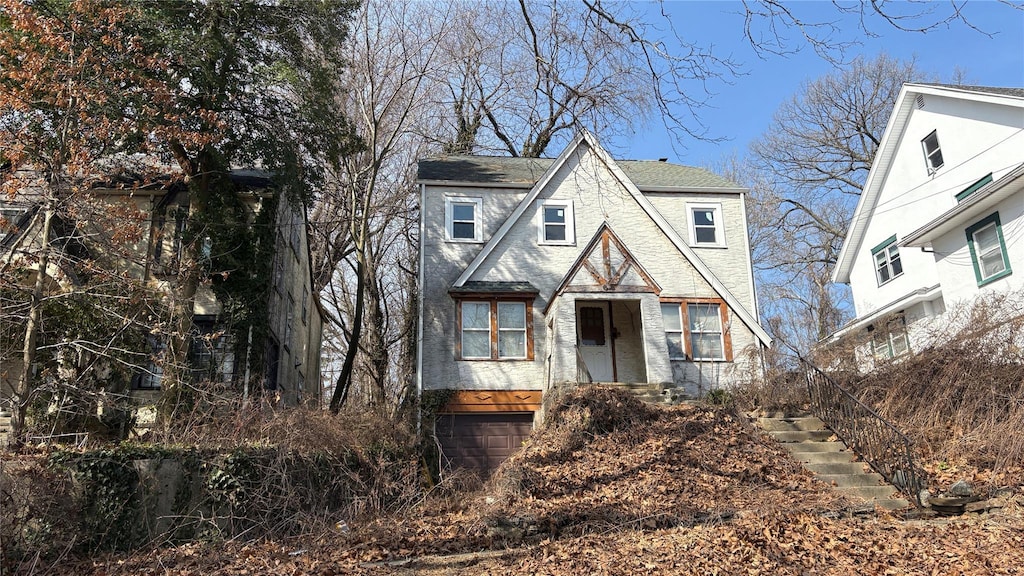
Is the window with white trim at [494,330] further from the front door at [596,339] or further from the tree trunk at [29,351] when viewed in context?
the tree trunk at [29,351]

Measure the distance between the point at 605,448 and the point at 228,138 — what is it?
34.4 feet

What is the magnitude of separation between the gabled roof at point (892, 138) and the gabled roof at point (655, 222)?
→ 26.2ft

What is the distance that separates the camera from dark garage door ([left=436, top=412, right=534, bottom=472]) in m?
16.1

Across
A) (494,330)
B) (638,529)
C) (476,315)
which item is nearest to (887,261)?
(494,330)

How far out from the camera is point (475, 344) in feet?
56.0

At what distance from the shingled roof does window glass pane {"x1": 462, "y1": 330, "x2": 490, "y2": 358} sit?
4365 millimetres

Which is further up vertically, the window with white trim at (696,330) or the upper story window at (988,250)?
the upper story window at (988,250)

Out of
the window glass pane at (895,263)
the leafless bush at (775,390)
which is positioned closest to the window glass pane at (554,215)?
the leafless bush at (775,390)

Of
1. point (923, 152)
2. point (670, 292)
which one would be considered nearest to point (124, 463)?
point (670, 292)

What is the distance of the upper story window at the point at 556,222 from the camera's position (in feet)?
60.4

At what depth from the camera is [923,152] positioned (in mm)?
20766

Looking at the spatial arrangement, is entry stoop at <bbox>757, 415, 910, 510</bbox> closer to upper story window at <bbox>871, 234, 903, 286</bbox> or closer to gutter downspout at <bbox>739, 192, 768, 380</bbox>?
gutter downspout at <bbox>739, 192, 768, 380</bbox>

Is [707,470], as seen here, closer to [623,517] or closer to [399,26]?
[623,517]

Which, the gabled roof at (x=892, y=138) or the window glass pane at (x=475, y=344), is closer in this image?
the window glass pane at (x=475, y=344)
